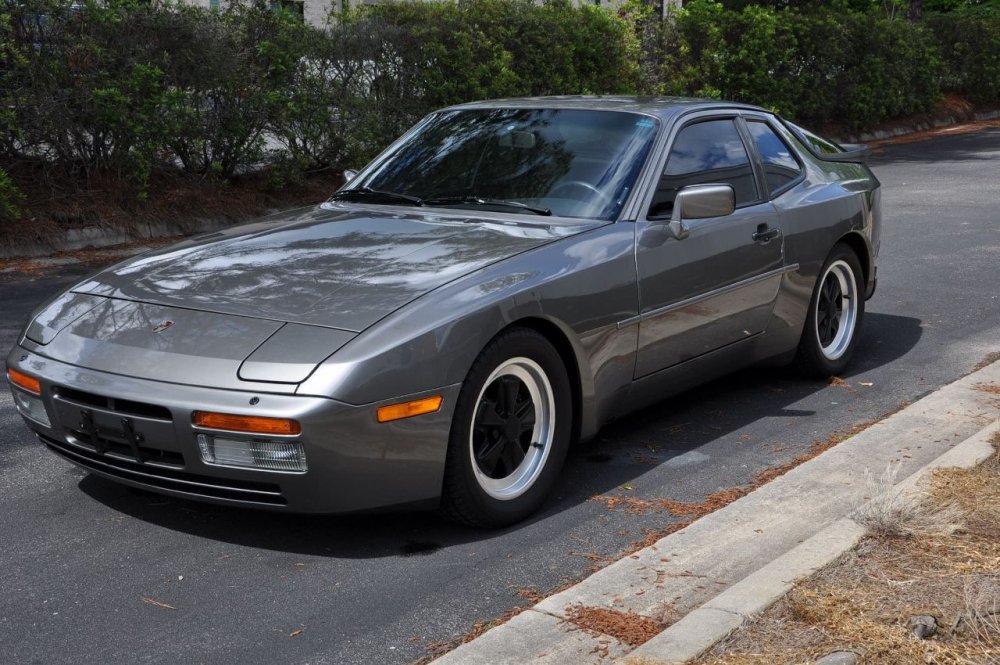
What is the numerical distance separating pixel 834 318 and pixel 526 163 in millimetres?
2183

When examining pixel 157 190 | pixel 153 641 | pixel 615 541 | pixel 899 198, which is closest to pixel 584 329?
pixel 615 541

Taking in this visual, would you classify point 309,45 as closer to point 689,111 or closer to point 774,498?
point 689,111

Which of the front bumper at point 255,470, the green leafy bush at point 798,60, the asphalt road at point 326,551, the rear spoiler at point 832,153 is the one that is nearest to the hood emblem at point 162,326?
the front bumper at point 255,470

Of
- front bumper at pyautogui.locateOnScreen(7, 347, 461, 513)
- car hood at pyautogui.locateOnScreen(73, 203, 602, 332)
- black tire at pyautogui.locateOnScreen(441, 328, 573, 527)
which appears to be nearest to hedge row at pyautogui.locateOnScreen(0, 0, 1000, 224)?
car hood at pyautogui.locateOnScreen(73, 203, 602, 332)

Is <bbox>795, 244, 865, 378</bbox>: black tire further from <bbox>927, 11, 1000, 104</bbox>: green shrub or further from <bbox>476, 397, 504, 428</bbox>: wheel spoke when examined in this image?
<bbox>927, 11, 1000, 104</bbox>: green shrub

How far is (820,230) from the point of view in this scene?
6.14 meters

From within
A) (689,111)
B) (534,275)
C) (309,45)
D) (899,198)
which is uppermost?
(309,45)

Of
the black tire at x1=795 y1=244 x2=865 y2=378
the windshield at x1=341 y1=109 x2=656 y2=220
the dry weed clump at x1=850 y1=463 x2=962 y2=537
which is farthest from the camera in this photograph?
the black tire at x1=795 y1=244 x2=865 y2=378

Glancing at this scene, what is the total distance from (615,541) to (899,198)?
10.8 metres

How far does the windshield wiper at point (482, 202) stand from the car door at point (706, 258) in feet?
1.38

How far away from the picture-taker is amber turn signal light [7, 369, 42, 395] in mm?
4177

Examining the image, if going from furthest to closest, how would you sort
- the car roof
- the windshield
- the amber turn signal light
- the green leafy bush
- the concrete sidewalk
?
the green leafy bush → the car roof → the windshield → the amber turn signal light → the concrete sidewalk

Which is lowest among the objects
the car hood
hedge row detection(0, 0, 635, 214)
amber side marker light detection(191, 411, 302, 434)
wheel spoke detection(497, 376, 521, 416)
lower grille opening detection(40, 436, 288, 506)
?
lower grille opening detection(40, 436, 288, 506)

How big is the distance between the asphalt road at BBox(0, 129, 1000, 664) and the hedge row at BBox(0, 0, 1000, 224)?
18.0ft
